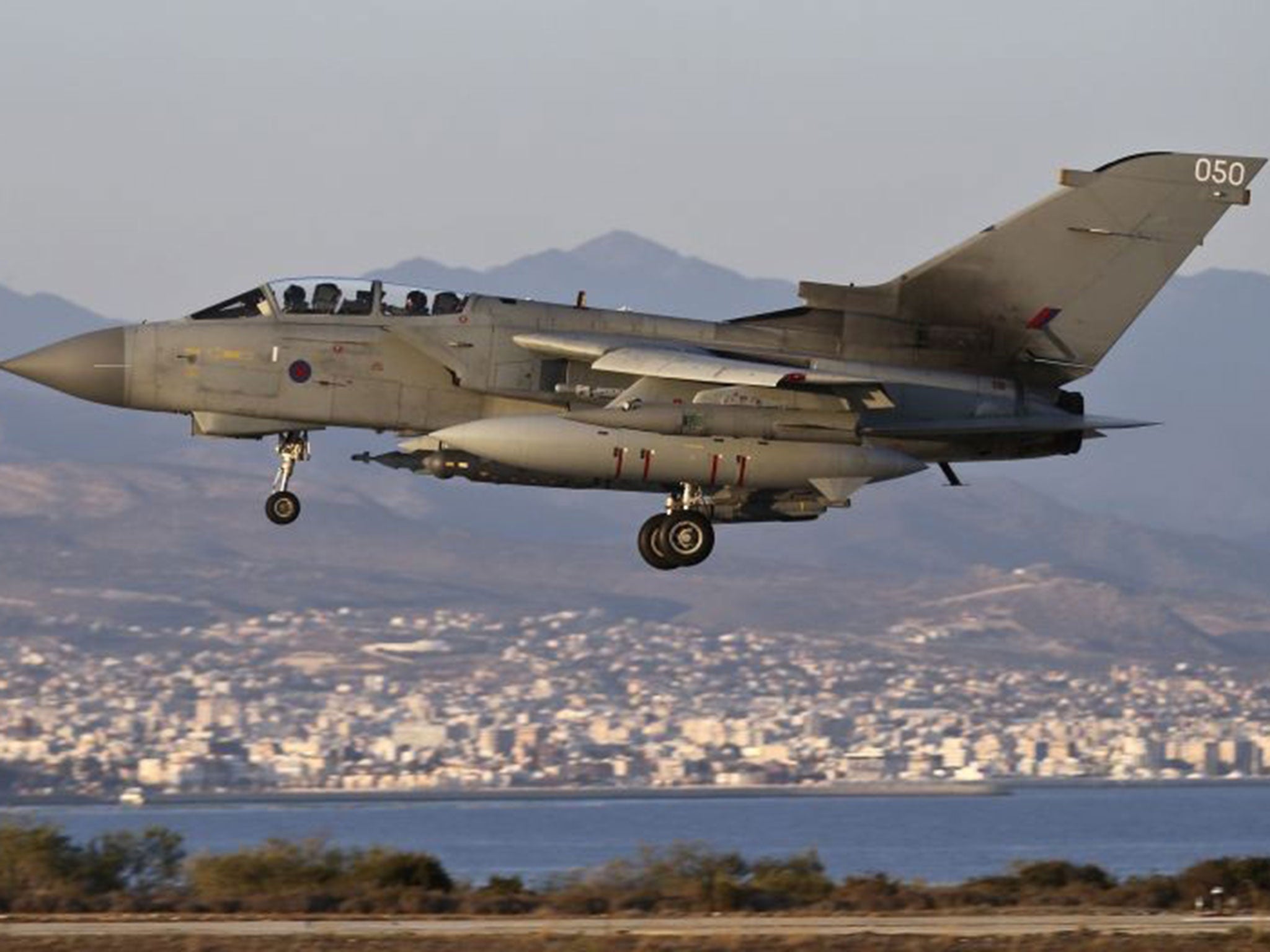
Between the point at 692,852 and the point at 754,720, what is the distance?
122 m

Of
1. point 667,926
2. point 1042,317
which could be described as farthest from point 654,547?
point 1042,317

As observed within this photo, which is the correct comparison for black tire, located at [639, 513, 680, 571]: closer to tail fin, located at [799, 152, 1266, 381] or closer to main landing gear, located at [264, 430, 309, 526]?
tail fin, located at [799, 152, 1266, 381]

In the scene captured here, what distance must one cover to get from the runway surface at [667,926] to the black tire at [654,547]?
3.88 meters

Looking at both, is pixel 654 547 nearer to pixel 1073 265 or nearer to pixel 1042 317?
pixel 1042 317

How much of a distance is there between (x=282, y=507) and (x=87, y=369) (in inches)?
101

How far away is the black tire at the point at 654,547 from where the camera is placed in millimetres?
29438

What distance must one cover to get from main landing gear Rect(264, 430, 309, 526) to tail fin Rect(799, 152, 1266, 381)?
19.4 ft

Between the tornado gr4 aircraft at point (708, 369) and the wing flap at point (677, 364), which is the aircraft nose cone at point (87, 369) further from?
the wing flap at point (677, 364)

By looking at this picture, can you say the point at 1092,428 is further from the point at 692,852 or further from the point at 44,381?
the point at 44,381

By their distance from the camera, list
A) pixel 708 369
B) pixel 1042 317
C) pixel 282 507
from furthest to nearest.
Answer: pixel 1042 317
pixel 282 507
pixel 708 369

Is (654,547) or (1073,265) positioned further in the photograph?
(1073,265)

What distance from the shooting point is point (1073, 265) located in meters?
30.4

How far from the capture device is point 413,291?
96.4 ft

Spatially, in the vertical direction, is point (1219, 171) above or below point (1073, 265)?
above
